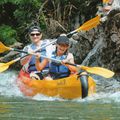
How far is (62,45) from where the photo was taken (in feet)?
27.0

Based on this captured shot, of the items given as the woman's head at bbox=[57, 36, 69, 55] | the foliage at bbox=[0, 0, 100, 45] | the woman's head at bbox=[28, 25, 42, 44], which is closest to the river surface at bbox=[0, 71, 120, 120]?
the woman's head at bbox=[57, 36, 69, 55]

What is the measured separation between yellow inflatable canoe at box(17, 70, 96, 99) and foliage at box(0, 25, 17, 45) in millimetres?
5102

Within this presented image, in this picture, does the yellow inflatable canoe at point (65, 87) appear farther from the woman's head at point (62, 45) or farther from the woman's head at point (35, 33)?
the woman's head at point (35, 33)

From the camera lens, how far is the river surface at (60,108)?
558 centimetres

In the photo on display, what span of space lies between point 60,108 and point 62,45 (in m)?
1.96

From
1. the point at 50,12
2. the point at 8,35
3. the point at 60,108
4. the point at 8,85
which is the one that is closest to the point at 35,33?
the point at 8,85

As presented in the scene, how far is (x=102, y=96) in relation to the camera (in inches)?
316

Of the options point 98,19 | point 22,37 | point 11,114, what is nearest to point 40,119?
point 11,114

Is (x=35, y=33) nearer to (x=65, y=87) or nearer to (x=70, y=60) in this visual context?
(x=70, y=60)

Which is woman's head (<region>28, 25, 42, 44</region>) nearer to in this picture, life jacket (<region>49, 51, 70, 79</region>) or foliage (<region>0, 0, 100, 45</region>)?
life jacket (<region>49, 51, 70, 79</region>)

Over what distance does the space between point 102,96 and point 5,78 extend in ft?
12.8

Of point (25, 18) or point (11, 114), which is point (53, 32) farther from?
point (11, 114)

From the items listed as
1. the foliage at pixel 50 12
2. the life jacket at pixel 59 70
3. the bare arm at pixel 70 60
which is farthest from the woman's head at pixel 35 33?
the foliage at pixel 50 12

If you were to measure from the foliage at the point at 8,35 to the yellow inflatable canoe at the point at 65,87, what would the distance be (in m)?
5.10
